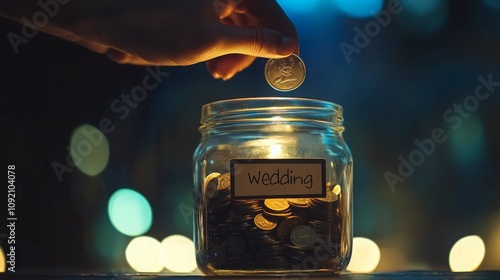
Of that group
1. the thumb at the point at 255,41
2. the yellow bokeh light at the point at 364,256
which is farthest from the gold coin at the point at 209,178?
the yellow bokeh light at the point at 364,256

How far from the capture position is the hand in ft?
2.88

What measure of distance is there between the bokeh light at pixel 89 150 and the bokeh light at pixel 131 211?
7 cm

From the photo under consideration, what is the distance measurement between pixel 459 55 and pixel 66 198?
84 cm

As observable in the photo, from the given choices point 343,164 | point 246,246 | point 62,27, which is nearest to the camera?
point 246,246

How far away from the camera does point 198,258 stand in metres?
0.90

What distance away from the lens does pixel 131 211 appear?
1.06 meters

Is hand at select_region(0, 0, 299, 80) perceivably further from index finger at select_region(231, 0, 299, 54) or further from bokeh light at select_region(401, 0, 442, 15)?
bokeh light at select_region(401, 0, 442, 15)

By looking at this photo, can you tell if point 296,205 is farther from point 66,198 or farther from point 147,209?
point 66,198

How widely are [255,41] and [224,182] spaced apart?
0.25m

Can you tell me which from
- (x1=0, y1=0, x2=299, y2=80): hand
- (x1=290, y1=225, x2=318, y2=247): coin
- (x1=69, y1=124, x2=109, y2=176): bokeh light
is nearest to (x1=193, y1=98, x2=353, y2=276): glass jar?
(x1=290, y1=225, x2=318, y2=247): coin

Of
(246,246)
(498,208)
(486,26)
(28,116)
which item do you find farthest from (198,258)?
(486,26)

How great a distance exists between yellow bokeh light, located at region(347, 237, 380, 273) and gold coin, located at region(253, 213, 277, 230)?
1.08 ft

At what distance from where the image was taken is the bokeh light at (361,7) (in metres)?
1.10

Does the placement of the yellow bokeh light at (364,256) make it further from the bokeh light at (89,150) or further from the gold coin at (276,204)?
the bokeh light at (89,150)
